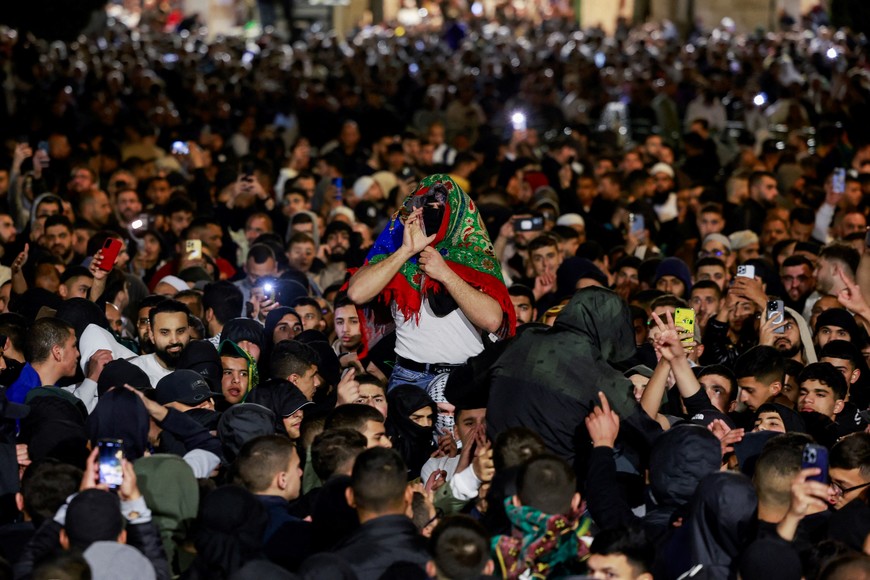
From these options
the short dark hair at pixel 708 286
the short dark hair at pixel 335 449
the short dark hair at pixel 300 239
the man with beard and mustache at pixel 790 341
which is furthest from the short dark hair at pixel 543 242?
the short dark hair at pixel 335 449

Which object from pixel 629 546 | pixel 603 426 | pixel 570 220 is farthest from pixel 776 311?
pixel 570 220

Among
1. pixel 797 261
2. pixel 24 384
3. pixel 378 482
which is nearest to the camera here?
pixel 378 482

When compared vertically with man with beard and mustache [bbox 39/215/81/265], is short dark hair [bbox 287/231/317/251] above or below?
below

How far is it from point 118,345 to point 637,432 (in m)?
3.34

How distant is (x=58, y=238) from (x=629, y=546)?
6902 millimetres

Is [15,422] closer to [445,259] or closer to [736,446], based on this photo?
[445,259]

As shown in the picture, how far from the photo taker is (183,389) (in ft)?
24.2

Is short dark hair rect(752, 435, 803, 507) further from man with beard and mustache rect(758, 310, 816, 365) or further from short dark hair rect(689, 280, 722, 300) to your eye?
short dark hair rect(689, 280, 722, 300)

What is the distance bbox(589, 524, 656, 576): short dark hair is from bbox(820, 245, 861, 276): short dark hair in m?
4.89

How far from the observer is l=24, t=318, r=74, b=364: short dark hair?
26.2 ft

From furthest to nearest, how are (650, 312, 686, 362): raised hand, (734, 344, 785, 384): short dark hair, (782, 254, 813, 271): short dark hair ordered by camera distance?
(782, 254, 813, 271): short dark hair < (734, 344, 785, 384): short dark hair < (650, 312, 686, 362): raised hand

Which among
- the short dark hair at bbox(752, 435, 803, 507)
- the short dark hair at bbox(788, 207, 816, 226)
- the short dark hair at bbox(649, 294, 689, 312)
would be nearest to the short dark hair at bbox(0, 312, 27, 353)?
the short dark hair at bbox(649, 294, 689, 312)

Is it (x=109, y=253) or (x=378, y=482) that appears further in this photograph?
(x=109, y=253)

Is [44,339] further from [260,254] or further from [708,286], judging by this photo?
[708,286]
